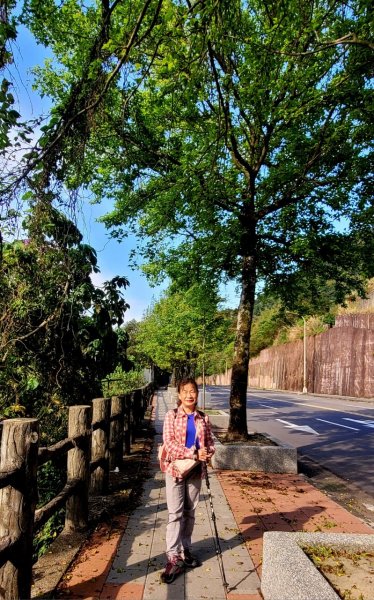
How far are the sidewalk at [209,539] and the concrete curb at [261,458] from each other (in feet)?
1.75

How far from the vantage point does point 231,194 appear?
905 centimetres

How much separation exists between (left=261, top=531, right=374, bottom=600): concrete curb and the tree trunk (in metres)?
5.65

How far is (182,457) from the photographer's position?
399 centimetres

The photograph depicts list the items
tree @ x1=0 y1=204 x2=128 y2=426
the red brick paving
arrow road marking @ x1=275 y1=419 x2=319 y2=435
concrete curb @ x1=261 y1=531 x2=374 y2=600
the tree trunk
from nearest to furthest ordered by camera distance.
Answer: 1. concrete curb @ x1=261 y1=531 x2=374 y2=600
2. the red brick paving
3. tree @ x1=0 y1=204 x2=128 y2=426
4. the tree trunk
5. arrow road marking @ x1=275 y1=419 x2=319 y2=435

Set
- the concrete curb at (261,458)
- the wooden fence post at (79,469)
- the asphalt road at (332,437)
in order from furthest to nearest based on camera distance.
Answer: the asphalt road at (332,437)
the concrete curb at (261,458)
the wooden fence post at (79,469)

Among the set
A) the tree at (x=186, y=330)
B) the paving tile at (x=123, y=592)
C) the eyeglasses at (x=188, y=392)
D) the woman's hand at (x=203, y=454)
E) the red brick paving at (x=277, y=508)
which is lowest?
the red brick paving at (x=277, y=508)

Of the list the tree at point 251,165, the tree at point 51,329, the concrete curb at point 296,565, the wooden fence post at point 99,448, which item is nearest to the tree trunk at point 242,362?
the tree at point 251,165

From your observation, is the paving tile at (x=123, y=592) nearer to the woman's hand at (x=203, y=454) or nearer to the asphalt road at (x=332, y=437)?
the woman's hand at (x=203, y=454)

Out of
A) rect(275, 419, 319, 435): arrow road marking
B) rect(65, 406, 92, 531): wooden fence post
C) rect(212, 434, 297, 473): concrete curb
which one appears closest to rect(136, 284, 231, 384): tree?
rect(275, 419, 319, 435): arrow road marking

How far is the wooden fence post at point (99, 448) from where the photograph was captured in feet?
19.5

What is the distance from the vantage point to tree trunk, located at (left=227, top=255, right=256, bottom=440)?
9.38 m

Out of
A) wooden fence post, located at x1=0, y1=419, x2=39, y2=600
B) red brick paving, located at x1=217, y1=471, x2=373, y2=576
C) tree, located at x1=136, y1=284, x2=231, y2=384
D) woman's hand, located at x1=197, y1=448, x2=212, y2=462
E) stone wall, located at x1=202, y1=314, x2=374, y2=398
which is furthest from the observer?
stone wall, located at x1=202, y1=314, x2=374, y2=398

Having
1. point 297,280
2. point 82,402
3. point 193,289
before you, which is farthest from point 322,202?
point 82,402

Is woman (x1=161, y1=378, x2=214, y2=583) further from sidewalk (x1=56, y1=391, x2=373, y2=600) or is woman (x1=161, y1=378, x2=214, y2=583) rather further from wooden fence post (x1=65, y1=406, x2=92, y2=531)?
wooden fence post (x1=65, y1=406, x2=92, y2=531)
